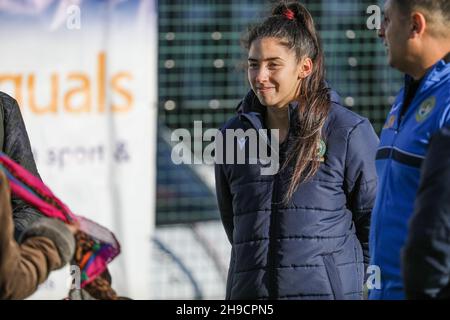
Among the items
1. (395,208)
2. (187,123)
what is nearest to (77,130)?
(187,123)

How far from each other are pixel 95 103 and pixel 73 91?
14cm

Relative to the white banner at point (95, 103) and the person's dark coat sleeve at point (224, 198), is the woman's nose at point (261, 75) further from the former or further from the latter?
the white banner at point (95, 103)

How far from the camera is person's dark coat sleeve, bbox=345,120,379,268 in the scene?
3654 mm

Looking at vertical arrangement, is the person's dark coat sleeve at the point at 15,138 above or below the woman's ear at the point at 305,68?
below

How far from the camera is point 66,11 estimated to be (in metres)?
6.07

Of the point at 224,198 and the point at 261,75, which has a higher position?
the point at 261,75

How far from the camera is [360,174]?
12.0 ft

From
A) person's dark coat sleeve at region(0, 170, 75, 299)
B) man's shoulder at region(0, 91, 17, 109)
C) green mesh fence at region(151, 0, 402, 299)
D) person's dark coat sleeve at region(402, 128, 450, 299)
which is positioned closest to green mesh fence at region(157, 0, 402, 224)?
green mesh fence at region(151, 0, 402, 299)

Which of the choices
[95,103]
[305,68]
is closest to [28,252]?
[305,68]

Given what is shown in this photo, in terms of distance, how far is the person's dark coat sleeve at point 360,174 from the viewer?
12.0 feet

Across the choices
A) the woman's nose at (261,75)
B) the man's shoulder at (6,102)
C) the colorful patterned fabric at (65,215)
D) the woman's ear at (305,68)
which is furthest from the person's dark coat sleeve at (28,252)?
the woman's ear at (305,68)

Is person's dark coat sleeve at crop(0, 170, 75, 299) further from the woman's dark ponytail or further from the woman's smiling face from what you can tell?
the woman's smiling face

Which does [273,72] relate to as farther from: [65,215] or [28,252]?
[28,252]

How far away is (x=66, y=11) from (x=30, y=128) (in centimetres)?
71
